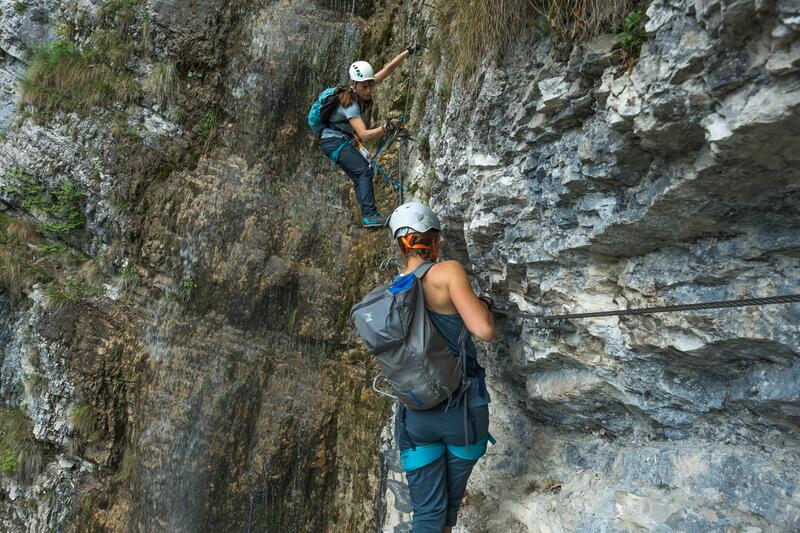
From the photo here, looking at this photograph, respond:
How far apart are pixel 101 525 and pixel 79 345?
89.1 inches

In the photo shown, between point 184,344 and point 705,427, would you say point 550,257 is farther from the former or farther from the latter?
point 184,344

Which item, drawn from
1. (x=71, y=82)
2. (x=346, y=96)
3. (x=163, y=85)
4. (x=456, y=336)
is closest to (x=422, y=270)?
(x=456, y=336)

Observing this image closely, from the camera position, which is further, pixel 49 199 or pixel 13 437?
pixel 49 199

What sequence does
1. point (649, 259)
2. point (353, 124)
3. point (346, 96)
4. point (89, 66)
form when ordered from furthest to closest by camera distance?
point (89, 66) → point (346, 96) → point (353, 124) → point (649, 259)

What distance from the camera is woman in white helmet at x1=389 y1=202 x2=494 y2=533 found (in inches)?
140

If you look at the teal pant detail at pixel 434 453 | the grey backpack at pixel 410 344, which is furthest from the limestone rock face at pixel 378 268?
the grey backpack at pixel 410 344

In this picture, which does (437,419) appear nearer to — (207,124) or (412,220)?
(412,220)

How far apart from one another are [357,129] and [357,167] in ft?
1.60

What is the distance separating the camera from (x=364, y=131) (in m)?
5.56

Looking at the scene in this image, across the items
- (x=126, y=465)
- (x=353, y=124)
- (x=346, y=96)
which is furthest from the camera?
(x=126, y=465)

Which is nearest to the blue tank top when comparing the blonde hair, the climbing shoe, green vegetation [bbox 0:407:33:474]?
the climbing shoe

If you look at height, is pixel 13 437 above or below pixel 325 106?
below

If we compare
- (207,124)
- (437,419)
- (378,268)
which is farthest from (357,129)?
(207,124)

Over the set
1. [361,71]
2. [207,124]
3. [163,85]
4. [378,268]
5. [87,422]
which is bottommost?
[87,422]
